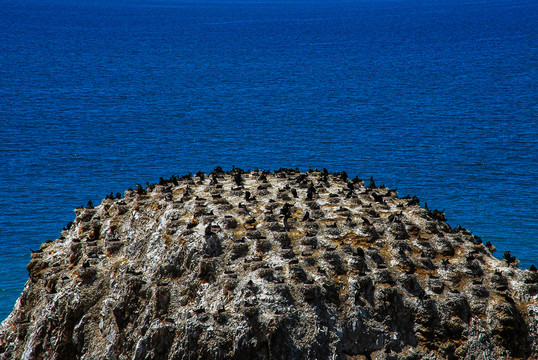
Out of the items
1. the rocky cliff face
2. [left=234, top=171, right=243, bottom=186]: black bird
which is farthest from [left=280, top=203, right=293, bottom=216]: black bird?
[left=234, top=171, right=243, bottom=186]: black bird

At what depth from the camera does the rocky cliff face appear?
30672 millimetres

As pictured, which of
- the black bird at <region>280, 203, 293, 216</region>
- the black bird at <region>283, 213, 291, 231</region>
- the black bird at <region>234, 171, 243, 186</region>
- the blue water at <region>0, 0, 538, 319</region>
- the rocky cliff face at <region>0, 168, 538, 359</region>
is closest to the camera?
the rocky cliff face at <region>0, 168, 538, 359</region>

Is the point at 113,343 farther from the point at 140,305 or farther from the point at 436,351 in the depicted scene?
the point at 436,351

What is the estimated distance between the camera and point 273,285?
31.1m

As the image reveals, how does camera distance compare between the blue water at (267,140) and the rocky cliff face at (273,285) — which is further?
the blue water at (267,140)

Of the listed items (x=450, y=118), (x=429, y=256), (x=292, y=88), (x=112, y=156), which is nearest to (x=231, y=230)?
(x=429, y=256)

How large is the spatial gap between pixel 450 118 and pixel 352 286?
135596 millimetres

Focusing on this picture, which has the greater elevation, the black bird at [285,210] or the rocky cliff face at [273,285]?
the black bird at [285,210]

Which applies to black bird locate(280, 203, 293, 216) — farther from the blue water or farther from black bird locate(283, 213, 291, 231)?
the blue water

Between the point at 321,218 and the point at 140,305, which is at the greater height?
the point at 321,218

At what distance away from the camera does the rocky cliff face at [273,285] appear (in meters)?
30.7

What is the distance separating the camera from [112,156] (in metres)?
128

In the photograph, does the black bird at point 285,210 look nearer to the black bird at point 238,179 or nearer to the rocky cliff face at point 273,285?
the rocky cliff face at point 273,285

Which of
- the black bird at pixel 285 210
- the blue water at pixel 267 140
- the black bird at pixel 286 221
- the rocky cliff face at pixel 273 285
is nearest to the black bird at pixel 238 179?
the rocky cliff face at pixel 273 285
